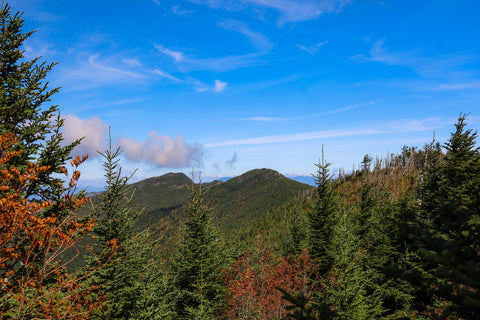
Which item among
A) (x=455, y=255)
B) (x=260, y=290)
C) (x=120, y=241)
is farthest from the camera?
(x=260, y=290)

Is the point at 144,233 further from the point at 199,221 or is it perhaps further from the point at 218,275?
the point at 218,275

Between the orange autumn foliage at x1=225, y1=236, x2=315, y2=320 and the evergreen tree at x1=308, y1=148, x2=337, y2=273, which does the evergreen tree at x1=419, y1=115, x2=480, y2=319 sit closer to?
the orange autumn foliage at x1=225, y1=236, x2=315, y2=320

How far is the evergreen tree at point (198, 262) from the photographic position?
16531 millimetres

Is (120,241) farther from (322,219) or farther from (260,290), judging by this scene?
(322,219)

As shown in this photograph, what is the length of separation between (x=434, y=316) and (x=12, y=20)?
17055 millimetres

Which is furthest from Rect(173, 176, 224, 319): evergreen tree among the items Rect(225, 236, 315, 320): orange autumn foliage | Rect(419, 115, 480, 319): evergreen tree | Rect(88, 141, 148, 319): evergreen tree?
Rect(419, 115, 480, 319): evergreen tree

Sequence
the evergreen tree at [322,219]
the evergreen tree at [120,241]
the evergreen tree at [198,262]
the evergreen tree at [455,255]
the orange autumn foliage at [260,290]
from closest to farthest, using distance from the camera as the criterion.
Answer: the evergreen tree at [455,255] → the evergreen tree at [120,241] → the orange autumn foliage at [260,290] → the evergreen tree at [198,262] → the evergreen tree at [322,219]

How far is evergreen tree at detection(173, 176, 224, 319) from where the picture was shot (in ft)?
54.2

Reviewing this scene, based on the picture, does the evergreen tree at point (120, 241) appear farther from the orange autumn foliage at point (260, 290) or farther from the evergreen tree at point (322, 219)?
the evergreen tree at point (322, 219)

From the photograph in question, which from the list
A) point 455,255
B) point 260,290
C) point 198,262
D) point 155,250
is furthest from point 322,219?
point 455,255

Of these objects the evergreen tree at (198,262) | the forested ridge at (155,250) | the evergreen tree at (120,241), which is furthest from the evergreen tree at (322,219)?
the evergreen tree at (120,241)

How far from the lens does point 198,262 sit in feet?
55.2

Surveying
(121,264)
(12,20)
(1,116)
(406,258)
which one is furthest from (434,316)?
(406,258)

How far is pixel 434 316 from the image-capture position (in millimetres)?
3244
